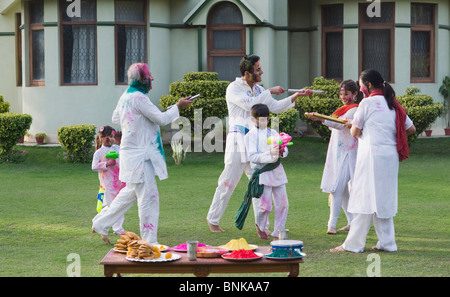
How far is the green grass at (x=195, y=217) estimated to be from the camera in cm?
785

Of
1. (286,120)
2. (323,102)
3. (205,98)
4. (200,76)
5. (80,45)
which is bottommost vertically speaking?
(286,120)

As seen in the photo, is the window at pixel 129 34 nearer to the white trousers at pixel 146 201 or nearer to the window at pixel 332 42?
the window at pixel 332 42

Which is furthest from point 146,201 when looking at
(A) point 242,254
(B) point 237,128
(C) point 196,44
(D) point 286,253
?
(C) point 196,44

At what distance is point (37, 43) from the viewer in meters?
20.2

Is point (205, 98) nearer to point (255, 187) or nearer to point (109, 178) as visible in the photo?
point (109, 178)

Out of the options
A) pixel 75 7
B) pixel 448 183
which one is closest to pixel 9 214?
pixel 448 183

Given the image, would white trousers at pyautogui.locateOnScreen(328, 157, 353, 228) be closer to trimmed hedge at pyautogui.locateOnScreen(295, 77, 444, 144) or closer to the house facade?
trimmed hedge at pyautogui.locateOnScreen(295, 77, 444, 144)

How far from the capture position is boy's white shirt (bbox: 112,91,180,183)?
26.9ft

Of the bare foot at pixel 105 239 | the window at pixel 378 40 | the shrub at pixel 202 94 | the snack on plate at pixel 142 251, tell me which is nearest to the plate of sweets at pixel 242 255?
the snack on plate at pixel 142 251

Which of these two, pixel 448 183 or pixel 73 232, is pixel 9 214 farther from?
pixel 448 183

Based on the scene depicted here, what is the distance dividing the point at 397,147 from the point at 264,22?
11952 millimetres

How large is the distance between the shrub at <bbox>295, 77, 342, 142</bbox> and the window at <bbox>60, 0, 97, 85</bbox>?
5380 mm

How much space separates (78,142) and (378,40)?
866cm

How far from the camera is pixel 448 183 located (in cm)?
1410
